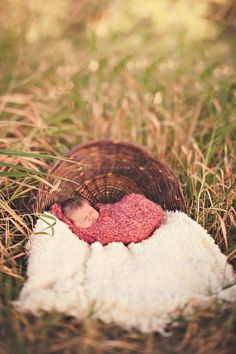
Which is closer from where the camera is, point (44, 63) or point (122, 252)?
point (122, 252)

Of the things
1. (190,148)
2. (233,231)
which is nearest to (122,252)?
(233,231)

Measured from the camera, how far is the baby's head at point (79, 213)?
253 centimetres

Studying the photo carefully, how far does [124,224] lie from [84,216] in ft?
0.80

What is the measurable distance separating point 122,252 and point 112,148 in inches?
30.5

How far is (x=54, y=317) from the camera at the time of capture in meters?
1.94

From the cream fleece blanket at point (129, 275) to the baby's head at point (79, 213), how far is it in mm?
103

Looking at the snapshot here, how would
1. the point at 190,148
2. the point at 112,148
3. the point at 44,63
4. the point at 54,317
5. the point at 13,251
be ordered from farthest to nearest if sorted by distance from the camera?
the point at 44,63
the point at 190,148
the point at 112,148
the point at 13,251
the point at 54,317

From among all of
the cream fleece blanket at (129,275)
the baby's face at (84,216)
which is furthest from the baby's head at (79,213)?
the cream fleece blanket at (129,275)

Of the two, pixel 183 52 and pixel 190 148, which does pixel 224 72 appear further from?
pixel 190 148

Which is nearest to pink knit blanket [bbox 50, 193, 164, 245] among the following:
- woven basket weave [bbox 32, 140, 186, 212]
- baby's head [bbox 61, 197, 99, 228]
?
baby's head [bbox 61, 197, 99, 228]

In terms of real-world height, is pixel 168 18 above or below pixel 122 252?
above

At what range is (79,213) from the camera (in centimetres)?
253

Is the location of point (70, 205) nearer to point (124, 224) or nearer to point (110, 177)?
point (124, 224)

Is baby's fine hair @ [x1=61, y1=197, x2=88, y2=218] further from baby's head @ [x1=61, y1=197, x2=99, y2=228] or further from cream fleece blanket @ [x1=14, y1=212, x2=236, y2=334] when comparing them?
cream fleece blanket @ [x1=14, y1=212, x2=236, y2=334]
